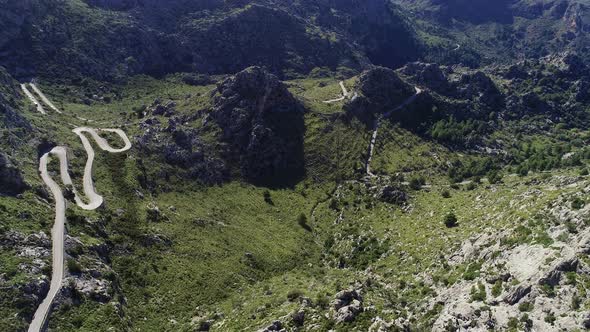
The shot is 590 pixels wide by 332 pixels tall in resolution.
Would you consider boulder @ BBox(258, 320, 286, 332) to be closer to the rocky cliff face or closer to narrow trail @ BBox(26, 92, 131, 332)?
narrow trail @ BBox(26, 92, 131, 332)

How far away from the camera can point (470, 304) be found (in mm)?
78750

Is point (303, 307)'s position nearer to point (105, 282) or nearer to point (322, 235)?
point (105, 282)

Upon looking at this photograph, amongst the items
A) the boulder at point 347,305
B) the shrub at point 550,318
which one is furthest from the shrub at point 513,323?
the boulder at point 347,305

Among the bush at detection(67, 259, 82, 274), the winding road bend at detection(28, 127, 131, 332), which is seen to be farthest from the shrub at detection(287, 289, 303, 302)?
the winding road bend at detection(28, 127, 131, 332)

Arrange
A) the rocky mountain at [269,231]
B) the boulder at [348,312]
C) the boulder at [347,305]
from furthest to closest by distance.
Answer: the boulder at [347,305] < the rocky mountain at [269,231] < the boulder at [348,312]

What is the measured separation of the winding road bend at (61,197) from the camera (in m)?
88.2

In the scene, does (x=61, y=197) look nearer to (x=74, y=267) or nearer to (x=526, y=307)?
(x=74, y=267)

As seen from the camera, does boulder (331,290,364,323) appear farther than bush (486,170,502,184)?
No

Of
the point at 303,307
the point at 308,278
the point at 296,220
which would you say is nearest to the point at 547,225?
the point at 303,307

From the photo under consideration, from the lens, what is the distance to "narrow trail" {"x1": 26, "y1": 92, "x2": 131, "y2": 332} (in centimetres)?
8816

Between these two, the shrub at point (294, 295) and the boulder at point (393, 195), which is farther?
the boulder at point (393, 195)

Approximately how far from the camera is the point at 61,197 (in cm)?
12206

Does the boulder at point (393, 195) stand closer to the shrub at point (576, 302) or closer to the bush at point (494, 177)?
the bush at point (494, 177)

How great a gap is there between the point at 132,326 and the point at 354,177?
108 meters
